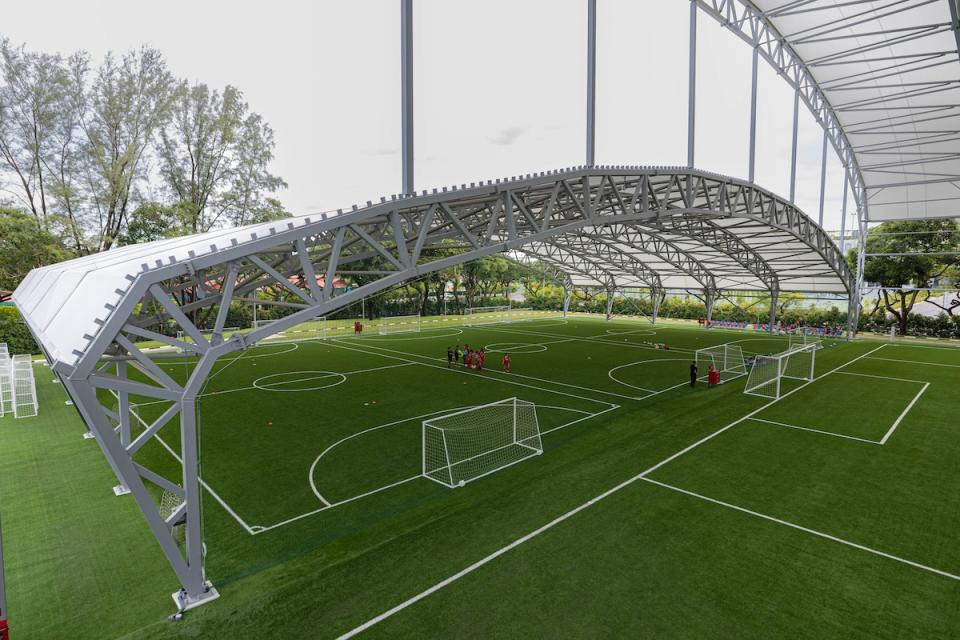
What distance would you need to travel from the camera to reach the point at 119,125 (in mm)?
32469

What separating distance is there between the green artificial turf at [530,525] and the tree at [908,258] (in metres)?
30.6

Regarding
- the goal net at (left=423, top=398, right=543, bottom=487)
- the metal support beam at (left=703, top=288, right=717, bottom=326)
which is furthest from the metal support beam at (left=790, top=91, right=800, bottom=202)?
the goal net at (left=423, top=398, right=543, bottom=487)

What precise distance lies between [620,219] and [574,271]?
120ft

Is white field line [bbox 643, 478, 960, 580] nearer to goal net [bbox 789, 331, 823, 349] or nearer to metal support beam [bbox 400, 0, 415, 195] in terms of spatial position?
metal support beam [bbox 400, 0, 415, 195]

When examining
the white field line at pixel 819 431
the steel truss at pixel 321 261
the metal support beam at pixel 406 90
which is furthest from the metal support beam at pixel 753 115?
the metal support beam at pixel 406 90

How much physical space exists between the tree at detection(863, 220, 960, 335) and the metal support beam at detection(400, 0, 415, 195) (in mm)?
44871

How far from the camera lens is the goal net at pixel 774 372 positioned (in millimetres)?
21031

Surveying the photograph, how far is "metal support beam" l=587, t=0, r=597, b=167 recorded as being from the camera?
1805cm

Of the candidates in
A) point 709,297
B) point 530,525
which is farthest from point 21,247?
point 709,297

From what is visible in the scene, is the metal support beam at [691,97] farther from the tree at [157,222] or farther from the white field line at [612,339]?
the tree at [157,222]

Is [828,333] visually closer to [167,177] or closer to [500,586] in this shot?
[500,586]

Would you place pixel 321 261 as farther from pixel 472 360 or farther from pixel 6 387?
pixel 6 387

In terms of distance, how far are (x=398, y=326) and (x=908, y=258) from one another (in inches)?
1795

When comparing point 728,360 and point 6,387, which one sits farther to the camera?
point 728,360
